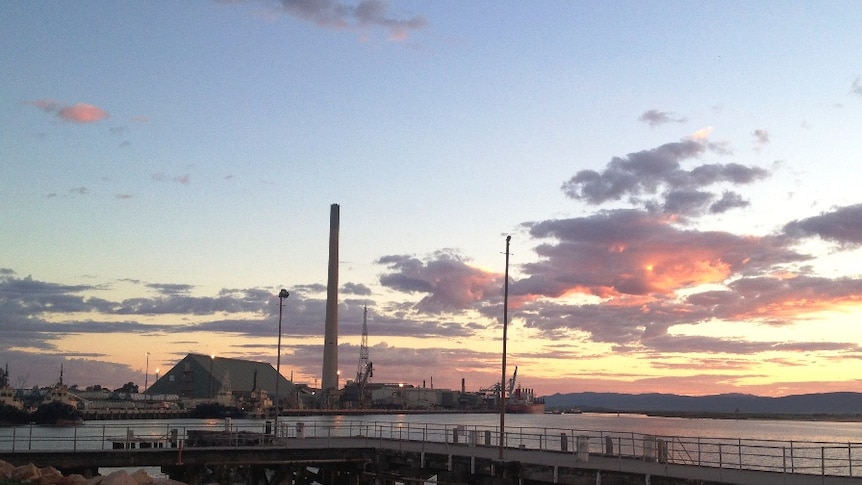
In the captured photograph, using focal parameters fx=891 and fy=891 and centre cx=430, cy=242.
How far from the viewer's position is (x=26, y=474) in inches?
1452

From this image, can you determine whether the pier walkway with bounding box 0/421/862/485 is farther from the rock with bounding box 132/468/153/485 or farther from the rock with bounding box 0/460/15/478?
the rock with bounding box 132/468/153/485

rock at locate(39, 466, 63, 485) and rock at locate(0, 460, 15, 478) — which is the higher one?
rock at locate(0, 460, 15, 478)

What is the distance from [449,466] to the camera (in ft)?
157

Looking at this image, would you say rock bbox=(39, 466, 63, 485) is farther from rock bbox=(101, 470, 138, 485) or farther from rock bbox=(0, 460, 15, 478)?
rock bbox=(101, 470, 138, 485)

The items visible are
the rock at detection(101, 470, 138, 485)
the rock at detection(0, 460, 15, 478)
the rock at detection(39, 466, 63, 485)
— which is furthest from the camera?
the rock at detection(0, 460, 15, 478)

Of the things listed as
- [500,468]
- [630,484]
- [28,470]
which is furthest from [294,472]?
[630,484]

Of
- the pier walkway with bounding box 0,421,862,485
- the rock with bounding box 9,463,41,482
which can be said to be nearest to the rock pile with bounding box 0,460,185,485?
the rock with bounding box 9,463,41,482

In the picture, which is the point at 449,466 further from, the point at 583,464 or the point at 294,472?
the point at 294,472

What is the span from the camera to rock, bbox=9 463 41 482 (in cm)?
3597

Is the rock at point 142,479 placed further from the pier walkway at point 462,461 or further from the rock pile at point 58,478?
the pier walkway at point 462,461

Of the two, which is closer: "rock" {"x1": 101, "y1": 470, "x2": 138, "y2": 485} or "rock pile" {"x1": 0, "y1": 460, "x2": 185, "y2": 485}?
"rock" {"x1": 101, "y1": 470, "x2": 138, "y2": 485}

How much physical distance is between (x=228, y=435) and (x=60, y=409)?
15474 cm

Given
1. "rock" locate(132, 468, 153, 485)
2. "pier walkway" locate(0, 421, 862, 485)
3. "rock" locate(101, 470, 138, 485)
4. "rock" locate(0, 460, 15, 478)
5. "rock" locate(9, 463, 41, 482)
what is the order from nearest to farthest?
"rock" locate(101, 470, 138, 485)
"rock" locate(9, 463, 41, 482)
"rock" locate(0, 460, 15, 478)
"rock" locate(132, 468, 153, 485)
"pier walkway" locate(0, 421, 862, 485)

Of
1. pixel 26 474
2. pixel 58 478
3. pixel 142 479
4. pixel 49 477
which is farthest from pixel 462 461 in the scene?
pixel 26 474
